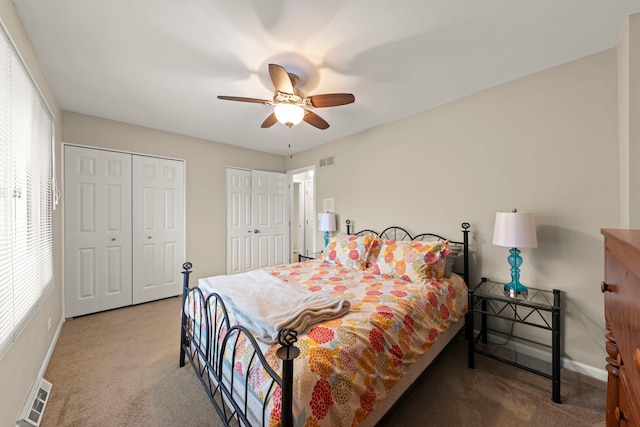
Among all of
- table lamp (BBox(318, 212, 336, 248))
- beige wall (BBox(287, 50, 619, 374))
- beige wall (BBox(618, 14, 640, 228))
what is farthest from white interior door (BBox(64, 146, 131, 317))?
beige wall (BBox(618, 14, 640, 228))

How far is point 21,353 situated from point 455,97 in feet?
13.4

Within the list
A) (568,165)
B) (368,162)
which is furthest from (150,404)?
(568,165)

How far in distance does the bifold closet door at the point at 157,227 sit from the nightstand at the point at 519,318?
3.93 meters

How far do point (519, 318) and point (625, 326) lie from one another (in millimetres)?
1866

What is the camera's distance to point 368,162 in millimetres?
3562

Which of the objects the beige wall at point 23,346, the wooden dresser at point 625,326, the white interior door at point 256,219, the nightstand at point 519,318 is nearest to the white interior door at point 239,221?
the white interior door at point 256,219

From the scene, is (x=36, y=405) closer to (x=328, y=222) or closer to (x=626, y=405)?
(x=626, y=405)

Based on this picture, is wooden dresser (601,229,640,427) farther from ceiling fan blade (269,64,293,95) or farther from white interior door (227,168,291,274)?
white interior door (227,168,291,274)

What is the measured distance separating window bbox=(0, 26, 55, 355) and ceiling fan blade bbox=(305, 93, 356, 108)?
1821mm

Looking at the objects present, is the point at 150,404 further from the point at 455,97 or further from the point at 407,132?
the point at 455,97

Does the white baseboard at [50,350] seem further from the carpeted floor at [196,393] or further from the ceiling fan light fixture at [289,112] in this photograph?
the ceiling fan light fixture at [289,112]

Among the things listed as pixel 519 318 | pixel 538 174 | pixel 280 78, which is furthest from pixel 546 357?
pixel 280 78

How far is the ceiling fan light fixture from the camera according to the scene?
210cm

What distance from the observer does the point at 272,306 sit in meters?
1.58
